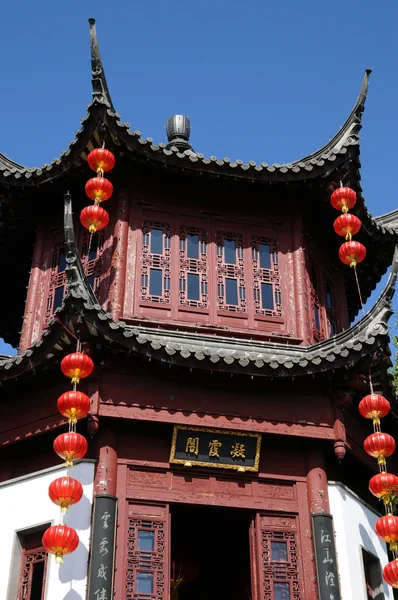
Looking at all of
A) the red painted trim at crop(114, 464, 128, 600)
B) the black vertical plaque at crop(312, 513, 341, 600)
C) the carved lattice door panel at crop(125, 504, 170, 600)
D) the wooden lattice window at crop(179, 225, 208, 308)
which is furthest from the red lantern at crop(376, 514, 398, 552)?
the wooden lattice window at crop(179, 225, 208, 308)

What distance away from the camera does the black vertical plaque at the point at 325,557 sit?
9.45 m

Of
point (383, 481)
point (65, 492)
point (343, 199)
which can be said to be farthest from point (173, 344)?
point (343, 199)

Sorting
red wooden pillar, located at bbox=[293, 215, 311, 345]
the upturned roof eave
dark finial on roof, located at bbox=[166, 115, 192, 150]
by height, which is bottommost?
red wooden pillar, located at bbox=[293, 215, 311, 345]

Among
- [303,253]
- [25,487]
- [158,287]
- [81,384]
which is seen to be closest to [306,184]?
[303,253]

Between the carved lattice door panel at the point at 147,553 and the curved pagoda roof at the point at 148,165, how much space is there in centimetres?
465

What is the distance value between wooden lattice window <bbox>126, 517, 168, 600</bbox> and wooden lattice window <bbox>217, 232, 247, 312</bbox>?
3.18 meters

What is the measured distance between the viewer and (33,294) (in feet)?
39.8

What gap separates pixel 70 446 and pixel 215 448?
6.56 ft

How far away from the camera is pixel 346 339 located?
10.5 m

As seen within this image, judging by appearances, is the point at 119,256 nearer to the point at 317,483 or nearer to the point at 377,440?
the point at 317,483

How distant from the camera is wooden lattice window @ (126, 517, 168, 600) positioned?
9.22m

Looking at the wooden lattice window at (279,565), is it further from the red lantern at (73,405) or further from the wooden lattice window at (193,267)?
the wooden lattice window at (193,267)

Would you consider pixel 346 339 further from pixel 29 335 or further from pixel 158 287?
pixel 29 335

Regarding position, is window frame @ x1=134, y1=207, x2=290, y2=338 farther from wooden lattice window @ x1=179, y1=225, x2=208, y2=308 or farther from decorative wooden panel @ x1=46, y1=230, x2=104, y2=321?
decorative wooden panel @ x1=46, y1=230, x2=104, y2=321
